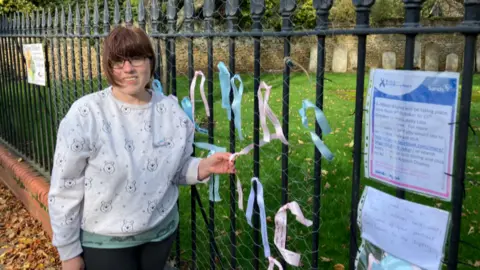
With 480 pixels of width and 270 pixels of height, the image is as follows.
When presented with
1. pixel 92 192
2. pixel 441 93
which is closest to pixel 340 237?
pixel 92 192

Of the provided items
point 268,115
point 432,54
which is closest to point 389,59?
point 432,54

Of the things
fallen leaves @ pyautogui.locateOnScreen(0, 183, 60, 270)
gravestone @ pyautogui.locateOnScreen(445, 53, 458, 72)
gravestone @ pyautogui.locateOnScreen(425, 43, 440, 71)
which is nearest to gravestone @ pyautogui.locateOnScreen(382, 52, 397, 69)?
gravestone @ pyautogui.locateOnScreen(425, 43, 440, 71)

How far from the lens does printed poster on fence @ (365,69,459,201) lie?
4.57 feet

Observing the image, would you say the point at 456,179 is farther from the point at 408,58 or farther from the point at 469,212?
the point at 469,212

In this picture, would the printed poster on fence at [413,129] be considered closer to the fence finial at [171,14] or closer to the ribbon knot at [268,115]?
the ribbon knot at [268,115]

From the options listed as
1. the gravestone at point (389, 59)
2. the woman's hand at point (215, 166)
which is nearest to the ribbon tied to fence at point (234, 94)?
the woman's hand at point (215, 166)

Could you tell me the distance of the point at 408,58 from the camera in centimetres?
154

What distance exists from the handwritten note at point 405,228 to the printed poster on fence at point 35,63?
12.0ft

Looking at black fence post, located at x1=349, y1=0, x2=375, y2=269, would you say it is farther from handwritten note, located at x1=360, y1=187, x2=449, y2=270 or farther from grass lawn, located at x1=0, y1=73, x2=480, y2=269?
grass lawn, located at x1=0, y1=73, x2=480, y2=269

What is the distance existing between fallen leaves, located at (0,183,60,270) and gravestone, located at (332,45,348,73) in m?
17.1

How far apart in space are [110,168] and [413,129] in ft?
4.05

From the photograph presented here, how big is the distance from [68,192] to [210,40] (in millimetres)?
991

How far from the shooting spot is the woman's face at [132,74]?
2.07m

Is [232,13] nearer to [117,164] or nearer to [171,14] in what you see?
[171,14]
